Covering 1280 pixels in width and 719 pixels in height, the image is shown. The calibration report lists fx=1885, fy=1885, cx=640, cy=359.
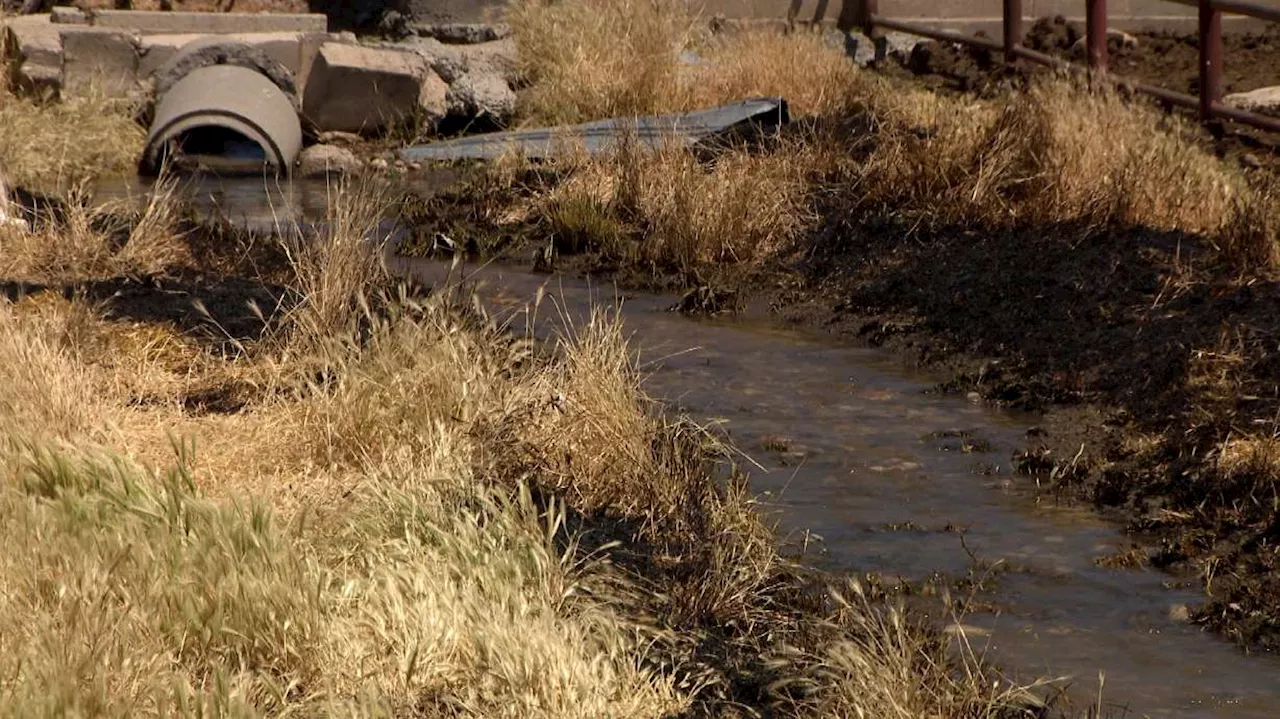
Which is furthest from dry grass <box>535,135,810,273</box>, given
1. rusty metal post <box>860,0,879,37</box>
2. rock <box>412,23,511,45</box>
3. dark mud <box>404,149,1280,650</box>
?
rusty metal post <box>860,0,879,37</box>

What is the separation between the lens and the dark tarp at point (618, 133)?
9.96 metres

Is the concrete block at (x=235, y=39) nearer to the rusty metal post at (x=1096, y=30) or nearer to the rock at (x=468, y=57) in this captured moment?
the rock at (x=468, y=57)

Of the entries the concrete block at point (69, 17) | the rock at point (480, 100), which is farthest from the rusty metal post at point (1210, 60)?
the concrete block at point (69, 17)

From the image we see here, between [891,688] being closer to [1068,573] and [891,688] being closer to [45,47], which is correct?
[1068,573]

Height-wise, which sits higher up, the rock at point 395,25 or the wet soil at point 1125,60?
the rock at point 395,25

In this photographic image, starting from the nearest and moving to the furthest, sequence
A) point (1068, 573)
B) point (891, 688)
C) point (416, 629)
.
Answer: point (891, 688) → point (416, 629) → point (1068, 573)

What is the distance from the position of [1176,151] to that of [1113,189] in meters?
0.65

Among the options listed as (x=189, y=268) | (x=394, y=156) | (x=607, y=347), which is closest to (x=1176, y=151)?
(x=607, y=347)

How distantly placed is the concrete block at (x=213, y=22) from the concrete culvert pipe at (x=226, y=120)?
1.69 meters

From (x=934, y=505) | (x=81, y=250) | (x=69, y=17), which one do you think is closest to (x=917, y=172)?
(x=934, y=505)

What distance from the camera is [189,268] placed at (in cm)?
771

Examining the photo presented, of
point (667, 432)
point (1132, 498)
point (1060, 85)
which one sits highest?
point (1060, 85)

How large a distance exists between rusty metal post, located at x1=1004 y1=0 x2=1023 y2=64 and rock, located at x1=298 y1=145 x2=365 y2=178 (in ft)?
14.7

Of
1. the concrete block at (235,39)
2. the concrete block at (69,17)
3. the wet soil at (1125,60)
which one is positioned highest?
the concrete block at (69,17)
